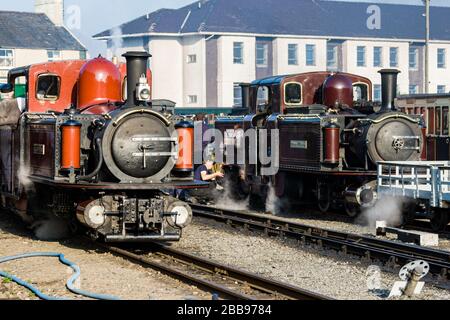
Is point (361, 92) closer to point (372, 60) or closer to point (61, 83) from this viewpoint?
point (61, 83)

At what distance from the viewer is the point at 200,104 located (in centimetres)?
5972

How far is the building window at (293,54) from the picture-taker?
2432 inches

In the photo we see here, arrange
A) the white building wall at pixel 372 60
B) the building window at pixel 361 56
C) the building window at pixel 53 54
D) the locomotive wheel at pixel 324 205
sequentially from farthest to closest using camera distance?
1. the building window at pixel 361 56
2. the white building wall at pixel 372 60
3. the building window at pixel 53 54
4. the locomotive wheel at pixel 324 205

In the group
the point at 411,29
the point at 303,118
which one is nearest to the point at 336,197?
the point at 303,118

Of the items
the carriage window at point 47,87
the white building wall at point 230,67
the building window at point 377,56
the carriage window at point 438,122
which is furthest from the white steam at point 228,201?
the building window at point 377,56

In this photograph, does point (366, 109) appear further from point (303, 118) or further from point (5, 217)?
point (5, 217)

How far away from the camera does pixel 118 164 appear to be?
1342 centimetres

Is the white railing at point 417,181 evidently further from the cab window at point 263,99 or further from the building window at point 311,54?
the building window at point 311,54

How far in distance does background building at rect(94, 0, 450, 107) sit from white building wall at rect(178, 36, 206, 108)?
2.6 inches

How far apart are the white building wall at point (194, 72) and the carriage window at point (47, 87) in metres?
43.9

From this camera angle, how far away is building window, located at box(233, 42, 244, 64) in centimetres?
Answer: 5972

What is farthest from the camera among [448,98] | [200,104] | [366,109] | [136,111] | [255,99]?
[200,104]

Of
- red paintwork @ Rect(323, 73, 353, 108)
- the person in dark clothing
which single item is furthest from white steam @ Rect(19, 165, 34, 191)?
red paintwork @ Rect(323, 73, 353, 108)

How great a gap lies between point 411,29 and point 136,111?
57.0 metres
